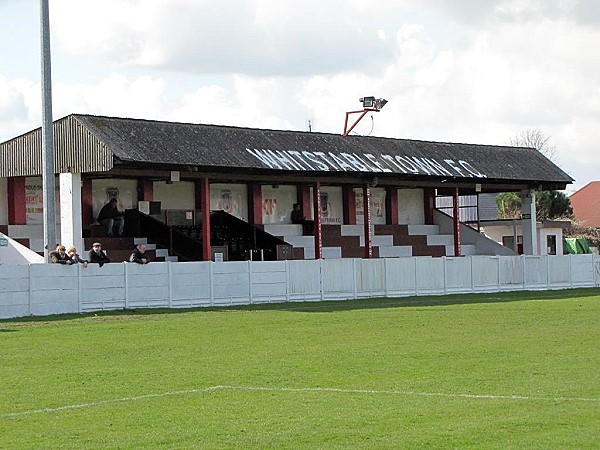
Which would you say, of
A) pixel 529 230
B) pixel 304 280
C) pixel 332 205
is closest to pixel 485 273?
pixel 304 280

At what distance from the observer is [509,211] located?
84.2m

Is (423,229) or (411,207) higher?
(411,207)

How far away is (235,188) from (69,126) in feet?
40.0

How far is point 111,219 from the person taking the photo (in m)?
42.8

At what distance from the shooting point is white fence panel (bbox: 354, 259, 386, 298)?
3919cm

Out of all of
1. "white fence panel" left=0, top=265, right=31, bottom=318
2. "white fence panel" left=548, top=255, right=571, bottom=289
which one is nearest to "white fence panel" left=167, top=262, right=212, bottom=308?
"white fence panel" left=0, top=265, right=31, bottom=318

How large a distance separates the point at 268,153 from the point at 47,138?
42.9 ft

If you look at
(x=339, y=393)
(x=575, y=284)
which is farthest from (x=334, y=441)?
(x=575, y=284)

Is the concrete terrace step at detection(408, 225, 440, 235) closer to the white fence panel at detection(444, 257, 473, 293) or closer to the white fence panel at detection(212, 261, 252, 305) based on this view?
the white fence panel at detection(444, 257, 473, 293)

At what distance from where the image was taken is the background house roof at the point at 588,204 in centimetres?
10175

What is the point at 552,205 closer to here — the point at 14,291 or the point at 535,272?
the point at 535,272

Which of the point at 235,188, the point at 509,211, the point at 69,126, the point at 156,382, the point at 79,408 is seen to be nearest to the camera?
the point at 79,408

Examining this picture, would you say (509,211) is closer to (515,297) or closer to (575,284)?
(575,284)

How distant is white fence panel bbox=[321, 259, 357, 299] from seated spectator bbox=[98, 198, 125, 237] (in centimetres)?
858
